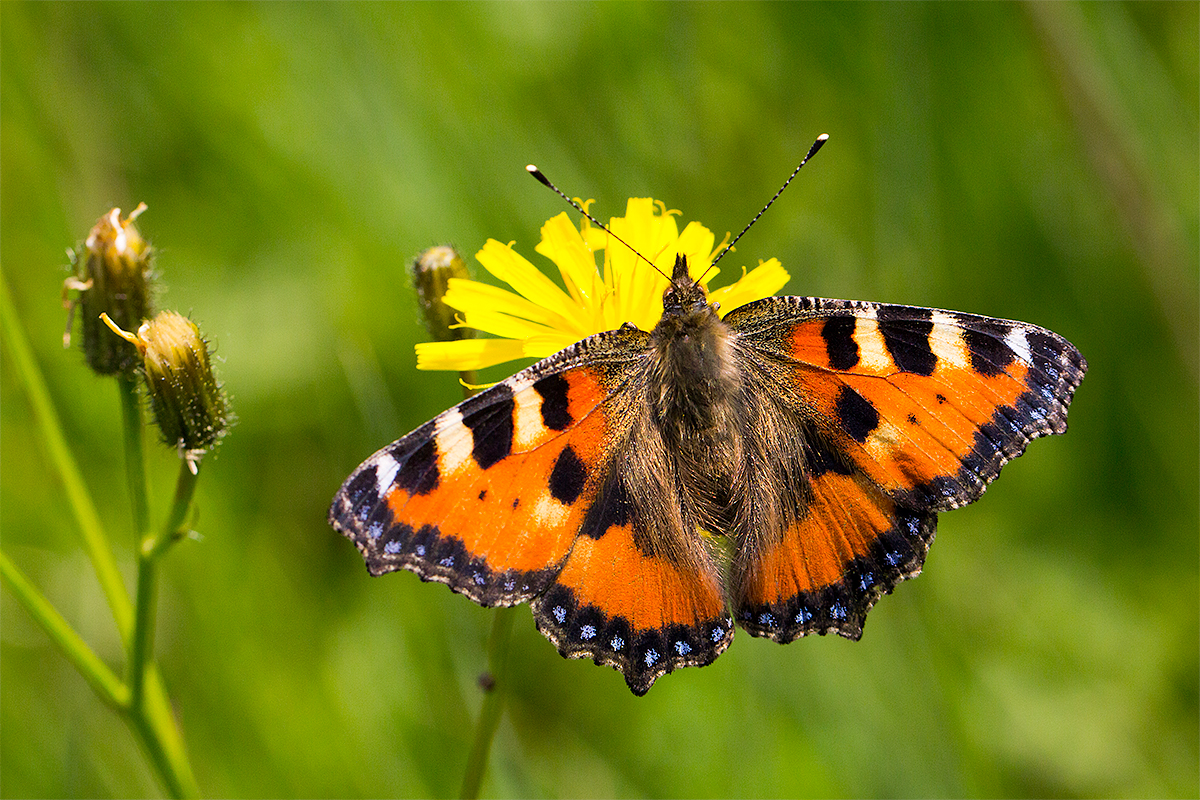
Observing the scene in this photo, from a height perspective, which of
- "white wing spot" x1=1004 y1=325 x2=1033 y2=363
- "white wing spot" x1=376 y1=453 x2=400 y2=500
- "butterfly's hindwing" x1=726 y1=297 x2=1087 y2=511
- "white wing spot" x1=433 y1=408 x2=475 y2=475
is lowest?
"white wing spot" x1=376 y1=453 x2=400 y2=500

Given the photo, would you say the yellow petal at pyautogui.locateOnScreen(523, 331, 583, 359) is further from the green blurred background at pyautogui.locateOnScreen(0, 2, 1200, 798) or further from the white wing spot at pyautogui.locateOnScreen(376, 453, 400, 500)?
the green blurred background at pyautogui.locateOnScreen(0, 2, 1200, 798)

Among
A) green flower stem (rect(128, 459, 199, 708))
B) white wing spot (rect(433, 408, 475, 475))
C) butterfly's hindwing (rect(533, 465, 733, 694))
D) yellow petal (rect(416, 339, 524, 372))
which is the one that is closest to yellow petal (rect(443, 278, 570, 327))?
yellow petal (rect(416, 339, 524, 372))

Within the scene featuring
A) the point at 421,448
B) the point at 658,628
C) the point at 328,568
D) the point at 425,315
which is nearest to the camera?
the point at 421,448

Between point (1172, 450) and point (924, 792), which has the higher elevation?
point (1172, 450)

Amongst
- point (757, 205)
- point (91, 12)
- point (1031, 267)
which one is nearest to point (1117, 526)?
point (1031, 267)

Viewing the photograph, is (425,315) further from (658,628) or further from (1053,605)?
(1053,605)

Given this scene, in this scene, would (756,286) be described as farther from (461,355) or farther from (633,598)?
(633,598)

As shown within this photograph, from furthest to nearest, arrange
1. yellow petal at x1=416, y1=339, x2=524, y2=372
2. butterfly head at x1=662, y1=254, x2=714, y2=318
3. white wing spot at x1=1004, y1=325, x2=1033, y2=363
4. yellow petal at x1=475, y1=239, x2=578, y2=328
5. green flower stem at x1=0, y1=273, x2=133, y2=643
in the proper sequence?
yellow petal at x1=475, y1=239, x2=578, y2=328
yellow petal at x1=416, y1=339, x2=524, y2=372
butterfly head at x1=662, y1=254, x2=714, y2=318
green flower stem at x1=0, y1=273, x2=133, y2=643
white wing spot at x1=1004, y1=325, x2=1033, y2=363
